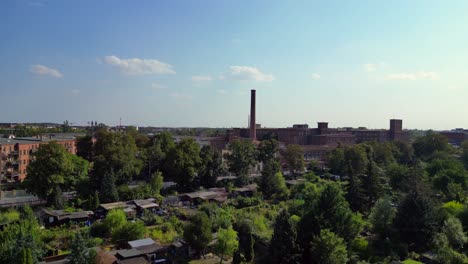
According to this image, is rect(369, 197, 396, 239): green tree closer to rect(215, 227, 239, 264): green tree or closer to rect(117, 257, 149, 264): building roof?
rect(215, 227, 239, 264): green tree

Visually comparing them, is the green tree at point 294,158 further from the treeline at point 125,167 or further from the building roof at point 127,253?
the building roof at point 127,253

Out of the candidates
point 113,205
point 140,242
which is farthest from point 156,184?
point 140,242

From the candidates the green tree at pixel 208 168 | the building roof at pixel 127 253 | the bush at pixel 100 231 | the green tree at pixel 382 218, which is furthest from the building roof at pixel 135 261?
the green tree at pixel 208 168

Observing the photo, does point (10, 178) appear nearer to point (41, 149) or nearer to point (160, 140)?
point (41, 149)

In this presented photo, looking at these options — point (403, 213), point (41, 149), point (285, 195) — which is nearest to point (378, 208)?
point (403, 213)

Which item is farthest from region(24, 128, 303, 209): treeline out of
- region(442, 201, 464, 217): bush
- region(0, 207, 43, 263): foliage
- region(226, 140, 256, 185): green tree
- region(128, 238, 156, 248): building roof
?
region(442, 201, 464, 217): bush

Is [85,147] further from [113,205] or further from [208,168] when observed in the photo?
[113,205]

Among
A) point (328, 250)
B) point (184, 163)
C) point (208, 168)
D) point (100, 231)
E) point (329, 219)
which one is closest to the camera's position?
point (328, 250)
